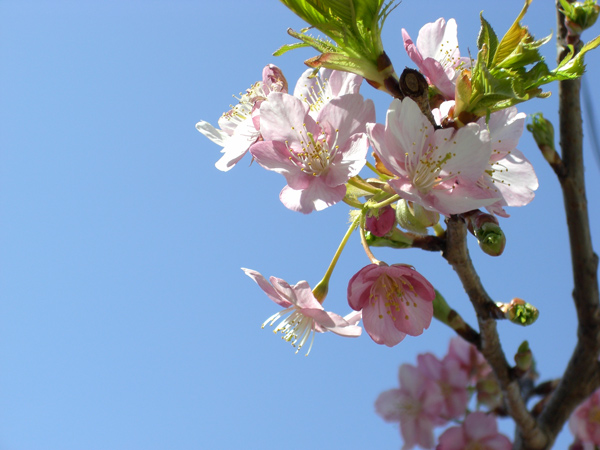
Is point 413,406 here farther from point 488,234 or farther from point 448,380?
point 488,234

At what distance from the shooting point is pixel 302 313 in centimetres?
101

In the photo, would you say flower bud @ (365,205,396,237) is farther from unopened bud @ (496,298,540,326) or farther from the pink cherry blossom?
unopened bud @ (496,298,540,326)

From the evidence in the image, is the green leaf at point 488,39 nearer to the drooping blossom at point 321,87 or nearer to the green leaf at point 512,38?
the green leaf at point 512,38

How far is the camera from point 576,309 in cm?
144

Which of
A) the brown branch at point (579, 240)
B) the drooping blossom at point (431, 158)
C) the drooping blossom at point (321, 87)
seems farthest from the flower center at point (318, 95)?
the brown branch at point (579, 240)

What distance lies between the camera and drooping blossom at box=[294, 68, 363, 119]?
920 millimetres

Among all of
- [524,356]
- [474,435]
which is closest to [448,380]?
[474,435]

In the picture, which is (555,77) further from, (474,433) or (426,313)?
(474,433)

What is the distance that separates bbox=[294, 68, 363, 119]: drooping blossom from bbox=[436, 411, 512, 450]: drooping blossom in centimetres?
130

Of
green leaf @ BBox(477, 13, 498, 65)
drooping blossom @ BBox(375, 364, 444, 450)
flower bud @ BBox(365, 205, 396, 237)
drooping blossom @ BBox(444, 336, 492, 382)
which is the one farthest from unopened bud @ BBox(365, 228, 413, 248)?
drooping blossom @ BBox(444, 336, 492, 382)

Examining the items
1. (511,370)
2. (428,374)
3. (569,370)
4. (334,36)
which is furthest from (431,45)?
(428,374)

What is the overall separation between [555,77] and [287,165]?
434 mm

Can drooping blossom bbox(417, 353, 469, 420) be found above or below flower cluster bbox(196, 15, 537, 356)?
above

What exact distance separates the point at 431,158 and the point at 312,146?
8.3 inches
